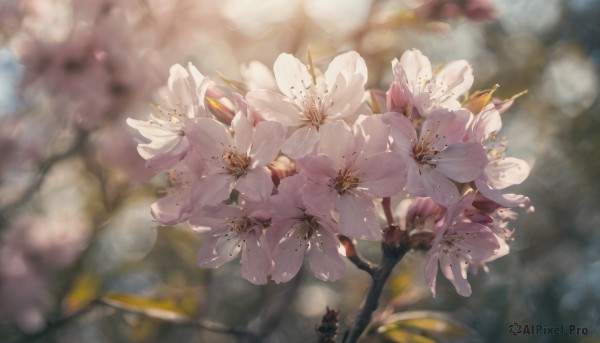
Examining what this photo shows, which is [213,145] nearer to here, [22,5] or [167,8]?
[167,8]

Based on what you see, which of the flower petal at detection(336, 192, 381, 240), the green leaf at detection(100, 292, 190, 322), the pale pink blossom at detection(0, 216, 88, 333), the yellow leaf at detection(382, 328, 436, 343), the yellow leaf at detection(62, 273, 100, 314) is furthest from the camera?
the pale pink blossom at detection(0, 216, 88, 333)

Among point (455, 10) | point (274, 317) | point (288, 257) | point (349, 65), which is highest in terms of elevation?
point (349, 65)

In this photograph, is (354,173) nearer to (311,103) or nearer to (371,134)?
(371,134)

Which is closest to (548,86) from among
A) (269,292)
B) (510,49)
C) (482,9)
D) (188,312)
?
(510,49)

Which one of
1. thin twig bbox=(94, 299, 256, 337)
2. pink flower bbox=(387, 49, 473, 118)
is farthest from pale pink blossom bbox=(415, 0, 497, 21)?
thin twig bbox=(94, 299, 256, 337)

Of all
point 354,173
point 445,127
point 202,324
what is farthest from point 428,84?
point 202,324

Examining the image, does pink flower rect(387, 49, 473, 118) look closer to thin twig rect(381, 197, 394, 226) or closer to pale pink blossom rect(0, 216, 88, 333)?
thin twig rect(381, 197, 394, 226)
